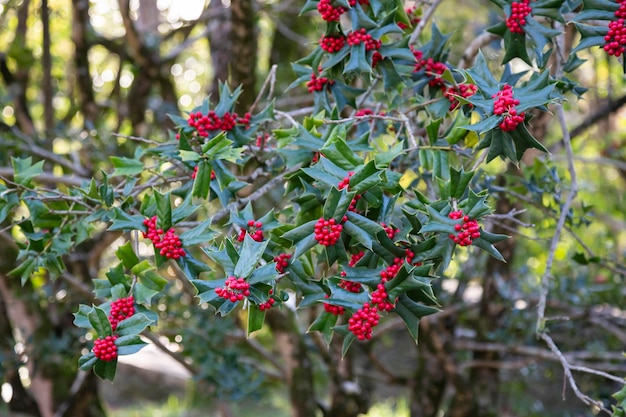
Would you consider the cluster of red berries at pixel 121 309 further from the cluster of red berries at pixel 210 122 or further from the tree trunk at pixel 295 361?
the tree trunk at pixel 295 361

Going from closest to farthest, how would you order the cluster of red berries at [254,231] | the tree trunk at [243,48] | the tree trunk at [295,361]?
1. the cluster of red berries at [254,231]
2. the tree trunk at [243,48]
3. the tree trunk at [295,361]

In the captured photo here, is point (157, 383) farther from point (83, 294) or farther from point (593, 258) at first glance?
point (593, 258)

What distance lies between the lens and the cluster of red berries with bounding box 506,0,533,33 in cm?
190

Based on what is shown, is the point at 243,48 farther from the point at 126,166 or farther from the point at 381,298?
the point at 381,298

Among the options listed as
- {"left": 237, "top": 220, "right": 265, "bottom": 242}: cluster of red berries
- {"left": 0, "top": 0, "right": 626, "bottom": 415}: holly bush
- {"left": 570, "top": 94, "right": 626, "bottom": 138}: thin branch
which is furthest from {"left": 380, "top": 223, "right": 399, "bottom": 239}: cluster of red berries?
{"left": 570, "top": 94, "right": 626, "bottom": 138}: thin branch

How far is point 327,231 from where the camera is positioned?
4.88 ft

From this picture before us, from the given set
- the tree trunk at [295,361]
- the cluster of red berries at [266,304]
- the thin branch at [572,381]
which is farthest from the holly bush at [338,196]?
the tree trunk at [295,361]

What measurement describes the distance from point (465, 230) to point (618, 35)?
690 millimetres

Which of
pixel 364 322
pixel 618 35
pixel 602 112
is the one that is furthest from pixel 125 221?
pixel 602 112

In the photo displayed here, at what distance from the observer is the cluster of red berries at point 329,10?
1.82 m

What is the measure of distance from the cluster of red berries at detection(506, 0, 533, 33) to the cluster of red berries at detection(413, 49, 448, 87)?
24 centimetres

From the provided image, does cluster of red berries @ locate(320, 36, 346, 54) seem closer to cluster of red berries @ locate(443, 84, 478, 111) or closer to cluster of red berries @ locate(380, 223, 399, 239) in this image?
cluster of red berries @ locate(443, 84, 478, 111)

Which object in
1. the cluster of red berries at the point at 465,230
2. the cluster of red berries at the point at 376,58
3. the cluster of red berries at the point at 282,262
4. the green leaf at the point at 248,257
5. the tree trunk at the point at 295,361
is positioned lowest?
the tree trunk at the point at 295,361

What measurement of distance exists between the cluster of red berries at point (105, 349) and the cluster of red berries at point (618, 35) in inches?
57.3
